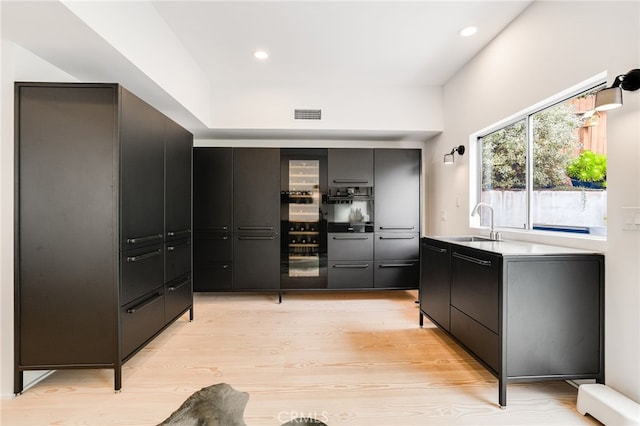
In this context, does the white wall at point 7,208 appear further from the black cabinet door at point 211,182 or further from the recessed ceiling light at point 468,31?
the recessed ceiling light at point 468,31

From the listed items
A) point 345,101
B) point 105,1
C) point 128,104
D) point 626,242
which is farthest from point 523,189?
point 105,1

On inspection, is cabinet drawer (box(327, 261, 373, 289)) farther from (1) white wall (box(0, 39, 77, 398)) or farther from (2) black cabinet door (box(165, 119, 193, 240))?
(1) white wall (box(0, 39, 77, 398))

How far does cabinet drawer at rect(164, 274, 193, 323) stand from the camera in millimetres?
2654

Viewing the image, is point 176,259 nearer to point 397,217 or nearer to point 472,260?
point 472,260

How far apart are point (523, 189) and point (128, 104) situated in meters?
3.15

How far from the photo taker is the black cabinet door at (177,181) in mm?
2672

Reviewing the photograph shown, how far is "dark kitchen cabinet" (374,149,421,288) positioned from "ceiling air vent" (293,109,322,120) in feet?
2.89

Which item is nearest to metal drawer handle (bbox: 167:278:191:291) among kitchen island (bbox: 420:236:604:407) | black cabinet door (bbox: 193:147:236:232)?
black cabinet door (bbox: 193:147:236:232)

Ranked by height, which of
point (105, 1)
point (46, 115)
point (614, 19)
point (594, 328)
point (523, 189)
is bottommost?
point (594, 328)

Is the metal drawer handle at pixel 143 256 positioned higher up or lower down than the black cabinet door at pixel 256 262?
higher up

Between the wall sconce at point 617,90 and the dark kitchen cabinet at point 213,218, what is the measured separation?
3.40 m

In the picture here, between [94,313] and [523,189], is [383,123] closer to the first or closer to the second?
[523,189]

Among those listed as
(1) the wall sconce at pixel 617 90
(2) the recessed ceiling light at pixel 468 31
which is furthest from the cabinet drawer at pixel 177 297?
(2) the recessed ceiling light at pixel 468 31

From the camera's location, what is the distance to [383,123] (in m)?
3.95
